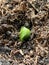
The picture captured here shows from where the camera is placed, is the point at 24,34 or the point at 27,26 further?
the point at 27,26

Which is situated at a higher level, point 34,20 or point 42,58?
point 34,20

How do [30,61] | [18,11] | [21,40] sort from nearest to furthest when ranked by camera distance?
[30,61]
[21,40]
[18,11]

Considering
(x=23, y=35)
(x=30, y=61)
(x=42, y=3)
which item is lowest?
(x=30, y=61)

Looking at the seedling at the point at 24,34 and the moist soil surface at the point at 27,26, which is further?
the seedling at the point at 24,34

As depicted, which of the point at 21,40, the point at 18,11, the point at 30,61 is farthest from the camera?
the point at 18,11

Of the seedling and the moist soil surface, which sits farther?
the seedling

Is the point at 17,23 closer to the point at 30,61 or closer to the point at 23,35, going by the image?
the point at 23,35

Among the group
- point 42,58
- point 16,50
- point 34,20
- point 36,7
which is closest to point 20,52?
point 16,50

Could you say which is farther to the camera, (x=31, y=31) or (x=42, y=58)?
(x=31, y=31)
